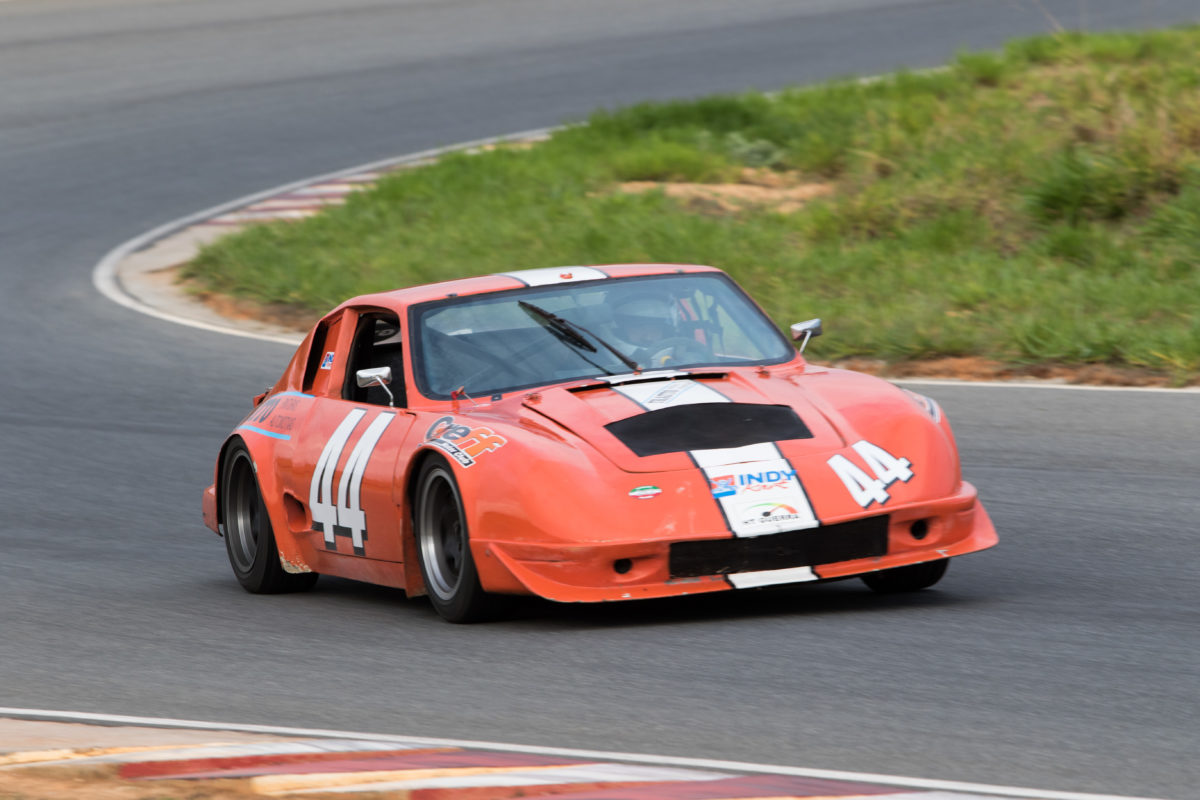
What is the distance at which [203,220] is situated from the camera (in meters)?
20.6

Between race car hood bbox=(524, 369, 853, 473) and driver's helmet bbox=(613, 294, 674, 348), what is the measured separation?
448mm

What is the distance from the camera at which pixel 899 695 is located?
5449mm

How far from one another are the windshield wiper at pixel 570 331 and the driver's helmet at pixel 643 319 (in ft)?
0.37

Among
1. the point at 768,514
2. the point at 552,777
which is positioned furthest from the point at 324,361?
the point at 552,777

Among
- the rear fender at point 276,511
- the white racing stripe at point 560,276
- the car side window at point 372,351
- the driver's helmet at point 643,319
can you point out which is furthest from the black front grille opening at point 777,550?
the rear fender at point 276,511

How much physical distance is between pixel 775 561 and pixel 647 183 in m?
12.5

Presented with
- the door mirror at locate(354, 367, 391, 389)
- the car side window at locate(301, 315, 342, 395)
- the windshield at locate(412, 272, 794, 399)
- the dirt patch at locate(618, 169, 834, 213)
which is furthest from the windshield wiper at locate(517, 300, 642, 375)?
the dirt patch at locate(618, 169, 834, 213)

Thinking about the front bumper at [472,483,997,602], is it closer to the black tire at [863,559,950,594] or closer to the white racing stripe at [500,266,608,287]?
the black tire at [863,559,950,594]

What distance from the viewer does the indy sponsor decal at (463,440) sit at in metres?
6.77

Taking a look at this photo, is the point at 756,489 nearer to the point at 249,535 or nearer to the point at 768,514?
the point at 768,514

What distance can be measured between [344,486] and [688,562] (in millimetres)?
1711

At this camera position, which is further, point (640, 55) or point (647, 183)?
point (640, 55)

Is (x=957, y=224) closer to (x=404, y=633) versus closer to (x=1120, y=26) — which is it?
(x=404, y=633)

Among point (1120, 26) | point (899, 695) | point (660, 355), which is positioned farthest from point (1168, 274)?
point (1120, 26)
